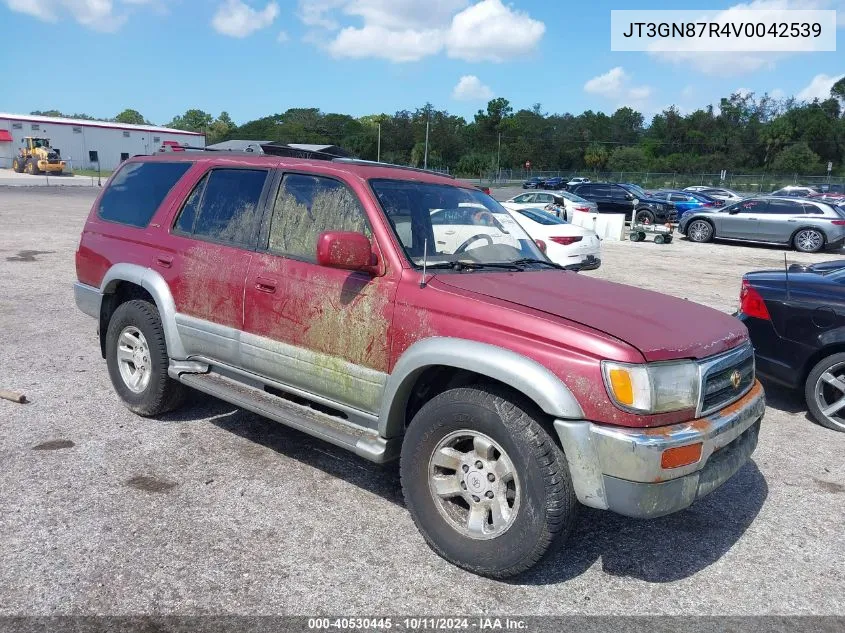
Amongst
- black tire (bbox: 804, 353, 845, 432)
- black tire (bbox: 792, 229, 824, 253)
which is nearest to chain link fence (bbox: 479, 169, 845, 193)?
black tire (bbox: 792, 229, 824, 253)

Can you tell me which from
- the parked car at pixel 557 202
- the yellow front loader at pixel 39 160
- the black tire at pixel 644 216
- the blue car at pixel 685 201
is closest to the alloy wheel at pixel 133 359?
the parked car at pixel 557 202

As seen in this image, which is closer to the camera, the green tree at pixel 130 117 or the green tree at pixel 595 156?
the green tree at pixel 595 156

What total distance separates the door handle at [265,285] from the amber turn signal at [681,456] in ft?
7.60

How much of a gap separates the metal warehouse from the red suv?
64.9 meters

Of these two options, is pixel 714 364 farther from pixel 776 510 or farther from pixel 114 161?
pixel 114 161

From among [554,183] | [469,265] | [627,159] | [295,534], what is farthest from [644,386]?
[627,159]

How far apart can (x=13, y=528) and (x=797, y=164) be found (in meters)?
87.1

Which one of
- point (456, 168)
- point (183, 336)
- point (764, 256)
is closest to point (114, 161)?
point (456, 168)

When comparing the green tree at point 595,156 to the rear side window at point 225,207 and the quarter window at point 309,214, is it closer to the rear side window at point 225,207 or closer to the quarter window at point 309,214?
the rear side window at point 225,207

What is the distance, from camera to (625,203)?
89.4ft

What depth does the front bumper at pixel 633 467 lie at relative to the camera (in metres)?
2.76

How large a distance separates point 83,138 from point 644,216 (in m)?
65.6

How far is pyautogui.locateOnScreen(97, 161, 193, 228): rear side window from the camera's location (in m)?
4.87

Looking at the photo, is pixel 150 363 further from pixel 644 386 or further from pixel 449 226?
pixel 644 386
